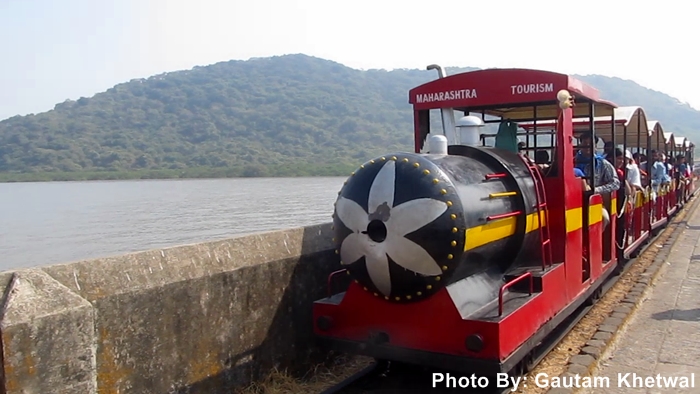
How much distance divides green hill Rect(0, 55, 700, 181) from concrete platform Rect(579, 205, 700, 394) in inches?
2134

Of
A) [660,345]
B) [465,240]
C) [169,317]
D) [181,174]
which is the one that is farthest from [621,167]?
[181,174]

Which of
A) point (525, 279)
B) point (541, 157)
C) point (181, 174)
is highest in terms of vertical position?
point (541, 157)

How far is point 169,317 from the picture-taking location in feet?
14.3

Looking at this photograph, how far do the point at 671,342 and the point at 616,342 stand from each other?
0.52 meters

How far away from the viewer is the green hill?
66.4m

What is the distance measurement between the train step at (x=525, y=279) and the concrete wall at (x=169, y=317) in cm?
168

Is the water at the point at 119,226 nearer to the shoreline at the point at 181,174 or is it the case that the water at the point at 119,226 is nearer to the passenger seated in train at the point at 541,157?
the passenger seated in train at the point at 541,157

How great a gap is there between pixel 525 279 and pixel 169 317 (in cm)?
287

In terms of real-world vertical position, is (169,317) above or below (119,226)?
above

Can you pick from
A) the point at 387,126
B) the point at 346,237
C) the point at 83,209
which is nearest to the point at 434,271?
the point at 346,237

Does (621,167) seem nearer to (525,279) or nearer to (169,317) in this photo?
(525,279)

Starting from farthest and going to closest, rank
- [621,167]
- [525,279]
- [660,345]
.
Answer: [621,167], [660,345], [525,279]

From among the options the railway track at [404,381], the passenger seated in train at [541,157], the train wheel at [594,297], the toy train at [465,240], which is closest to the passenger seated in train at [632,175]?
the train wheel at [594,297]

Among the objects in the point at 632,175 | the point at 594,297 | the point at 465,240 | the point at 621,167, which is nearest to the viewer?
the point at 465,240
